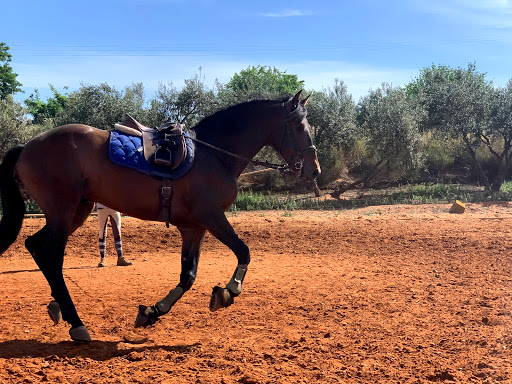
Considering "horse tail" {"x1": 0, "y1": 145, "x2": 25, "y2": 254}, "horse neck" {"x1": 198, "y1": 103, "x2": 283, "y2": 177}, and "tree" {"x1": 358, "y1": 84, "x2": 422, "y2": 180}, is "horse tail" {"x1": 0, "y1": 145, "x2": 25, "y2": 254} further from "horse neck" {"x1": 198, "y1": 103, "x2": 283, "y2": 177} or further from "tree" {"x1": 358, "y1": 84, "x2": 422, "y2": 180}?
"tree" {"x1": 358, "y1": 84, "x2": 422, "y2": 180}

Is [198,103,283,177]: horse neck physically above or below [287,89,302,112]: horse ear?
below

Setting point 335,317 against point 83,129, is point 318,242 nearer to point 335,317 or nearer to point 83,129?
point 335,317

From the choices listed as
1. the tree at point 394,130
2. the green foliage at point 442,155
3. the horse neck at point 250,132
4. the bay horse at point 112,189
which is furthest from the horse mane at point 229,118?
the green foliage at point 442,155

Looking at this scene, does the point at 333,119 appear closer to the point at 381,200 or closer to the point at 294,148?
the point at 381,200

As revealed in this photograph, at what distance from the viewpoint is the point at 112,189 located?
5.25 meters

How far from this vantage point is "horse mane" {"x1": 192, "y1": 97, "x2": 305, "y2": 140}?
18.8 ft

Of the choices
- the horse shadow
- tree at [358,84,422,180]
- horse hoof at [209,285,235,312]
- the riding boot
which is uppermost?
tree at [358,84,422,180]

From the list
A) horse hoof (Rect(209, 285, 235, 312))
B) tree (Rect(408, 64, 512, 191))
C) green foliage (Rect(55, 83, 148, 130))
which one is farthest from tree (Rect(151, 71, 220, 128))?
horse hoof (Rect(209, 285, 235, 312))

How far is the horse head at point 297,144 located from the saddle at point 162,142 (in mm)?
1179

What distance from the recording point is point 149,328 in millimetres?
5566

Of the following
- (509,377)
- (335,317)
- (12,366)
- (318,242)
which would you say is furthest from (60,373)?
(318,242)

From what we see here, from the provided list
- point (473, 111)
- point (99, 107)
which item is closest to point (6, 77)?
point (99, 107)

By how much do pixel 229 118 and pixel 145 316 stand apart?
2.45 metres

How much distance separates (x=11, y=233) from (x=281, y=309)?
3310 mm
